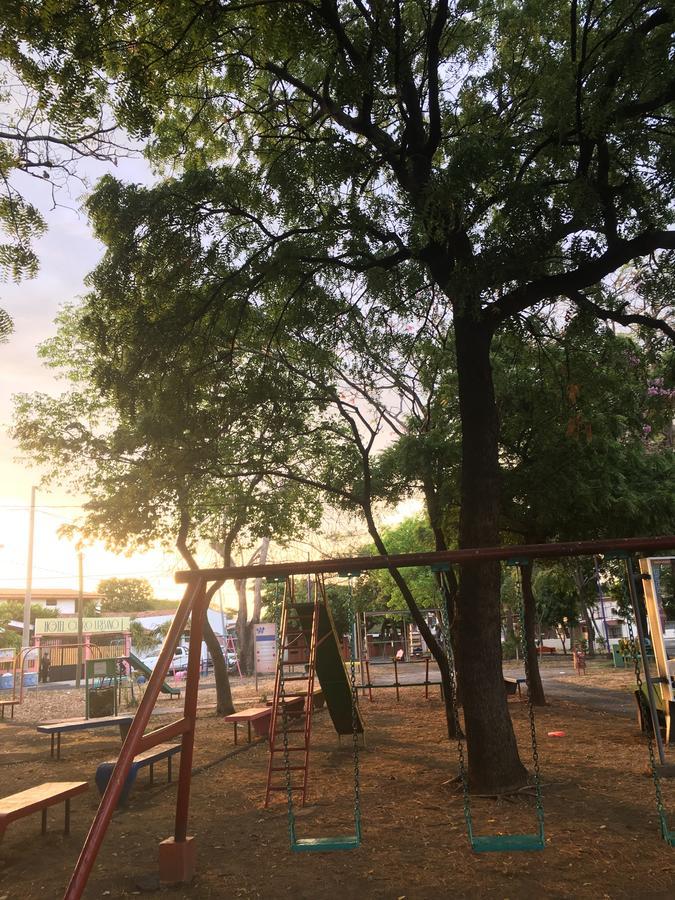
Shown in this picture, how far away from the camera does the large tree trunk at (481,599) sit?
7.02 m

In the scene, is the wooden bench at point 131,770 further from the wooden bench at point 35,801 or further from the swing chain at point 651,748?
the swing chain at point 651,748

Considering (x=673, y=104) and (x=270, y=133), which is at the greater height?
(x=270, y=133)

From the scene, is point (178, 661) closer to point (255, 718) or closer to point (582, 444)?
point (255, 718)

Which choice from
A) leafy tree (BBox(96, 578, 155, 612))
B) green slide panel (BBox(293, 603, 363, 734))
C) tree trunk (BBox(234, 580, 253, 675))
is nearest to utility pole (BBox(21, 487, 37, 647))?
tree trunk (BBox(234, 580, 253, 675))

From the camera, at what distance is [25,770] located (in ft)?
34.2

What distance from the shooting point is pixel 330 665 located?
1072cm

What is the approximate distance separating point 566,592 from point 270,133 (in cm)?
2982

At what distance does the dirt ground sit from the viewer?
16.0 ft

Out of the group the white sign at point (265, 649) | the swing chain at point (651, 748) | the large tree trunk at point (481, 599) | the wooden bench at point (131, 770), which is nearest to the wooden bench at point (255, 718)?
the wooden bench at point (131, 770)

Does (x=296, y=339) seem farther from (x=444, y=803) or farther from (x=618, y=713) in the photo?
(x=618, y=713)

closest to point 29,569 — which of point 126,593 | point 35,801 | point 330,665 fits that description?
point 330,665

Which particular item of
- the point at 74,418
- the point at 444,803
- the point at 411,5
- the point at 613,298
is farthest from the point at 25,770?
the point at 411,5

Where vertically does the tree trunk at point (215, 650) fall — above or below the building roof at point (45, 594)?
below

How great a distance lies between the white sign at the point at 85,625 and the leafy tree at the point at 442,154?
37.0 meters
